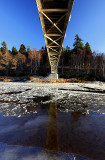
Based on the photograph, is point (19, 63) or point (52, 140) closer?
point (52, 140)

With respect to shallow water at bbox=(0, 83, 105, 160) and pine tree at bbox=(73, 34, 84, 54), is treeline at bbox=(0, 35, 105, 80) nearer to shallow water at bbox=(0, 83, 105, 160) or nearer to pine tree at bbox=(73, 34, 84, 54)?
pine tree at bbox=(73, 34, 84, 54)

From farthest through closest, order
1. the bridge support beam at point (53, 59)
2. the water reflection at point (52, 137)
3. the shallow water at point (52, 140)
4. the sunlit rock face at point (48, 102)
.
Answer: the bridge support beam at point (53, 59) < the sunlit rock face at point (48, 102) < the water reflection at point (52, 137) < the shallow water at point (52, 140)

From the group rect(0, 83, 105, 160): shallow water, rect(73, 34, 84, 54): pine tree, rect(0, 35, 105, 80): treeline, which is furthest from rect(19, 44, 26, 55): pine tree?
rect(0, 83, 105, 160): shallow water

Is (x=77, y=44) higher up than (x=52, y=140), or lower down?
higher up

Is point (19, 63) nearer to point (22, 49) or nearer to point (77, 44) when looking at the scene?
point (22, 49)

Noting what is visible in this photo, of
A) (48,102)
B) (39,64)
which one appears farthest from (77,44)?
(48,102)

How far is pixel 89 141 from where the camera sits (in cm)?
164

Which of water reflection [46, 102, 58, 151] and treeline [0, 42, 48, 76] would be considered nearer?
water reflection [46, 102, 58, 151]

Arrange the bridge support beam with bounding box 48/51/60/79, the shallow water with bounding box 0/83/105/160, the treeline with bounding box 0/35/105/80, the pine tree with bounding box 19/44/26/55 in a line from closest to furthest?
the shallow water with bounding box 0/83/105/160, the bridge support beam with bounding box 48/51/60/79, the treeline with bounding box 0/35/105/80, the pine tree with bounding box 19/44/26/55

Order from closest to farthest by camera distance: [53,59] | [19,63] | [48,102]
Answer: [48,102] → [53,59] → [19,63]

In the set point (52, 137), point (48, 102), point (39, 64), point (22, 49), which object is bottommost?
point (48, 102)

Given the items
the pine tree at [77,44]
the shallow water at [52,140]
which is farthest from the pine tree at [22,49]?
the shallow water at [52,140]

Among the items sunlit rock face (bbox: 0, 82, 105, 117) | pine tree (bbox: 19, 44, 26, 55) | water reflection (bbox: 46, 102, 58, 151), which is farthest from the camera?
pine tree (bbox: 19, 44, 26, 55)

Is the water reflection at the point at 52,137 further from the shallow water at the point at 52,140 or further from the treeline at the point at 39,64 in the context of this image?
the treeline at the point at 39,64
